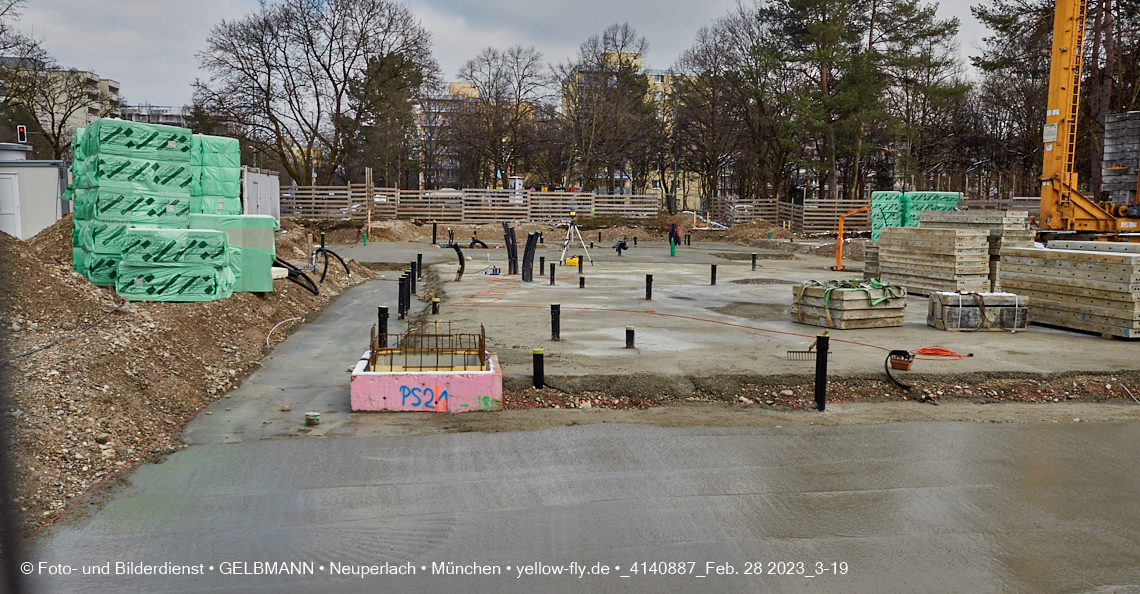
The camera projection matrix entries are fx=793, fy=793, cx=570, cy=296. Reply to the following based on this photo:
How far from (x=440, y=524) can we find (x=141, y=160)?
11527 mm

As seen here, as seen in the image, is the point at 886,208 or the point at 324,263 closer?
the point at 324,263

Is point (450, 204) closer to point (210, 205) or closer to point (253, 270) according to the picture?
point (210, 205)

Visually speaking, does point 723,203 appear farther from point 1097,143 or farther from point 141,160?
point 141,160

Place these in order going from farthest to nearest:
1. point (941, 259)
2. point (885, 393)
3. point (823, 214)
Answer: point (823, 214)
point (941, 259)
point (885, 393)

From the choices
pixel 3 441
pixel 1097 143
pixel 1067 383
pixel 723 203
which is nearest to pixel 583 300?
pixel 1067 383

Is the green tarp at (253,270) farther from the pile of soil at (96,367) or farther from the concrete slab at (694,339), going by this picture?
the concrete slab at (694,339)

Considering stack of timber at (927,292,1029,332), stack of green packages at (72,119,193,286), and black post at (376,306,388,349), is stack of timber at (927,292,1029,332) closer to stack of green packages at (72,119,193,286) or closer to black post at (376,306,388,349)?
black post at (376,306,388,349)

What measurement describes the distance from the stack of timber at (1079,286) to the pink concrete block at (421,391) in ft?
37.2

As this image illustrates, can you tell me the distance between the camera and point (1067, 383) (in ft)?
36.1

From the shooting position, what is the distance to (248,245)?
630 inches

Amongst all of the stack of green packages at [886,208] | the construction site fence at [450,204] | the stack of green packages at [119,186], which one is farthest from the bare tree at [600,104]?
the stack of green packages at [119,186]

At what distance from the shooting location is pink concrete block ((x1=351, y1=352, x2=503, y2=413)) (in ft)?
30.4

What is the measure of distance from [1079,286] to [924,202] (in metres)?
20.6

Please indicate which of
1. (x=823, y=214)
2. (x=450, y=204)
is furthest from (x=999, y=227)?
(x=450, y=204)
